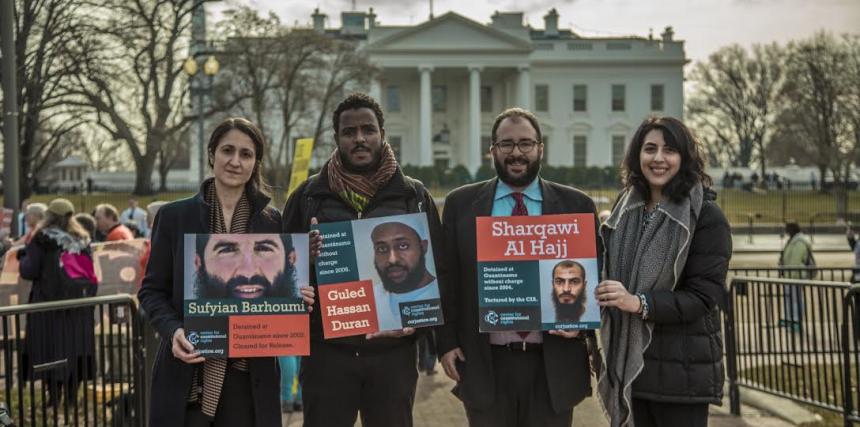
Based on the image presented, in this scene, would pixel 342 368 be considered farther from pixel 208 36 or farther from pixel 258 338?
pixel 208 36

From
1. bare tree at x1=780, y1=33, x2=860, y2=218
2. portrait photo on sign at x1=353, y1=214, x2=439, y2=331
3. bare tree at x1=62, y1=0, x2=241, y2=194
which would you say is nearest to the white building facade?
bare tree at x1=780, y1=33, x2=860, y2=218

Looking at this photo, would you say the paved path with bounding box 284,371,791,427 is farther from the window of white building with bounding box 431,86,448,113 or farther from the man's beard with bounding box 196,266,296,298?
the window of white building with bounding box 431,86,448,113

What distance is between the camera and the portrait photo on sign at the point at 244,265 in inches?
145

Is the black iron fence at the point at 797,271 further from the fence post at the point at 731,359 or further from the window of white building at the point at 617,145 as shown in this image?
the window of white building at the point at 617,145

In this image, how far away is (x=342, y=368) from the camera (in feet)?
13.3

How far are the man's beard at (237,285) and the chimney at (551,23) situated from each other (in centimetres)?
8180

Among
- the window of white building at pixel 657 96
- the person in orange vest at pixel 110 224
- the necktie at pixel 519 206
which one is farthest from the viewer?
the window of white building at pixel 657 96

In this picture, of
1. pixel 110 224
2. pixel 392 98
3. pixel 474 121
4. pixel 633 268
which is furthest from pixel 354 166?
pixel 392 98

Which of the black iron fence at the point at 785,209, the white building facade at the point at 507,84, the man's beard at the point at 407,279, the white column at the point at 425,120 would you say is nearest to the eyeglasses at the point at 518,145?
the man's beard at the point at 407,279

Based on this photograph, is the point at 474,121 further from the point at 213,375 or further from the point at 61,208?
the point at 213,375

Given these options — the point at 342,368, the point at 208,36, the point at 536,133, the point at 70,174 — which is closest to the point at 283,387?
the point at 342,368

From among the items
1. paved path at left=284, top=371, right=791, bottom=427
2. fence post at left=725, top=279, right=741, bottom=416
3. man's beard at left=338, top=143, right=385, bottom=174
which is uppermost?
man's beard at left=338, top=143, right=385, bottom=174

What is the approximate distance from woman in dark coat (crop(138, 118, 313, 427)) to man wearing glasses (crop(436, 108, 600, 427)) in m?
0.90

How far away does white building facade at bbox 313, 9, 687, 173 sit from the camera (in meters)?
66.2
